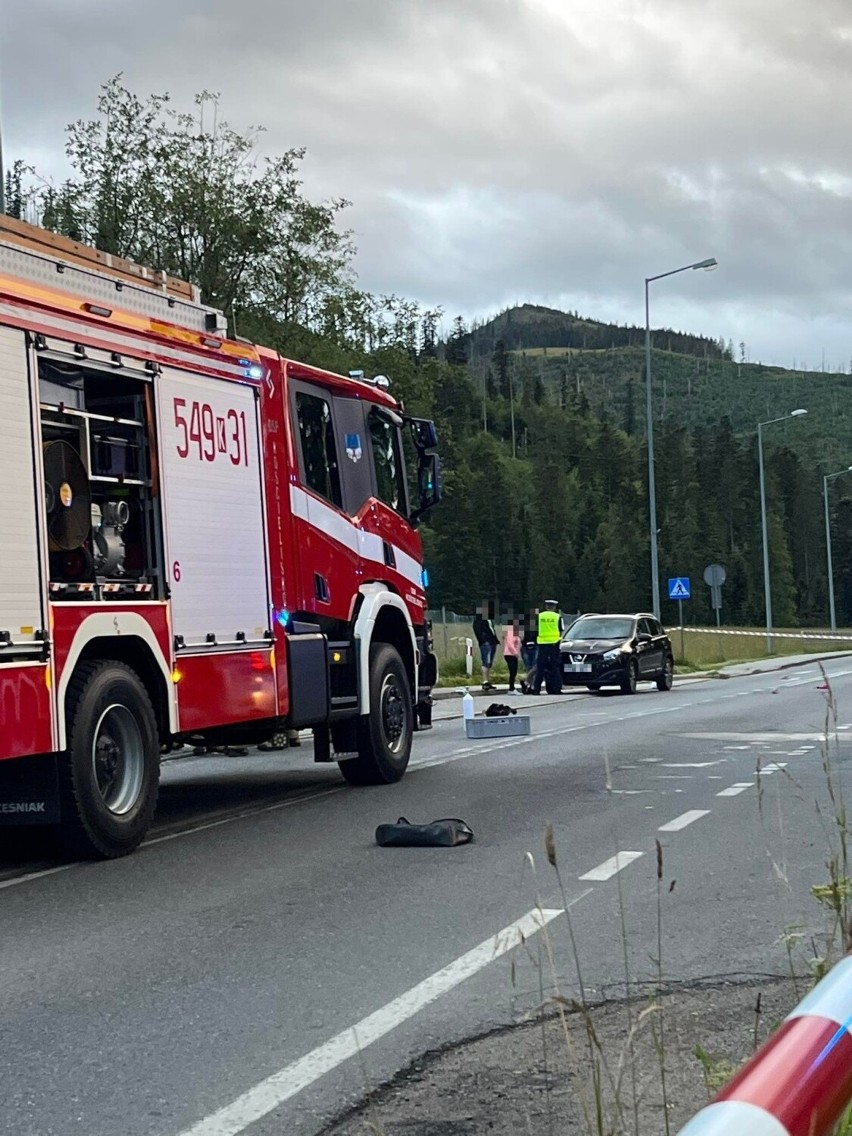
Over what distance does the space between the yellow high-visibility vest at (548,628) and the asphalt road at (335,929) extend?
52.4 ft

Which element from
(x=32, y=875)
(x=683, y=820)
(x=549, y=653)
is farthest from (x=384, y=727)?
(x=549, y=653)

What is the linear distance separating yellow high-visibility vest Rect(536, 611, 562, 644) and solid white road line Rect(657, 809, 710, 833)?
1857cm

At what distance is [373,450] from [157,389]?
12.5 ft

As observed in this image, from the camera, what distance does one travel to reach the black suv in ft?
101

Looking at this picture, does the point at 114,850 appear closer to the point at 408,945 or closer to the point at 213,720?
the point at 213,720

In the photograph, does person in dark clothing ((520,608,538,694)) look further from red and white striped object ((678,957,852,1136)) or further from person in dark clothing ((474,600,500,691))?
red and white striped object ((678,957,852,1136))

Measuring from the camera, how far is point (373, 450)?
13453mm

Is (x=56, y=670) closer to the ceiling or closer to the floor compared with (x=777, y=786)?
closer to the ceiling

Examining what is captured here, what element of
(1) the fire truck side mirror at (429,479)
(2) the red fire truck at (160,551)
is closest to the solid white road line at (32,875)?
(2) the red fire truck at (160,551)

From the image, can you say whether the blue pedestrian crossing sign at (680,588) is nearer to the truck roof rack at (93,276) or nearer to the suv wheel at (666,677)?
the suv wheel at (666,677)

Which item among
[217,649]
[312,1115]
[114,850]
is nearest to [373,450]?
[217,649]

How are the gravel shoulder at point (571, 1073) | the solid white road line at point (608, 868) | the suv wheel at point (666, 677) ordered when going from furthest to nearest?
the suv wheel at point (666, 677)
the solid white road line at point (608, 868)
the gravel shoulder at point (571, 1073)

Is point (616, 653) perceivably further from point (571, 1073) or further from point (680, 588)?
point (571, 1073)

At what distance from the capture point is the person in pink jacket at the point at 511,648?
3183 cm
